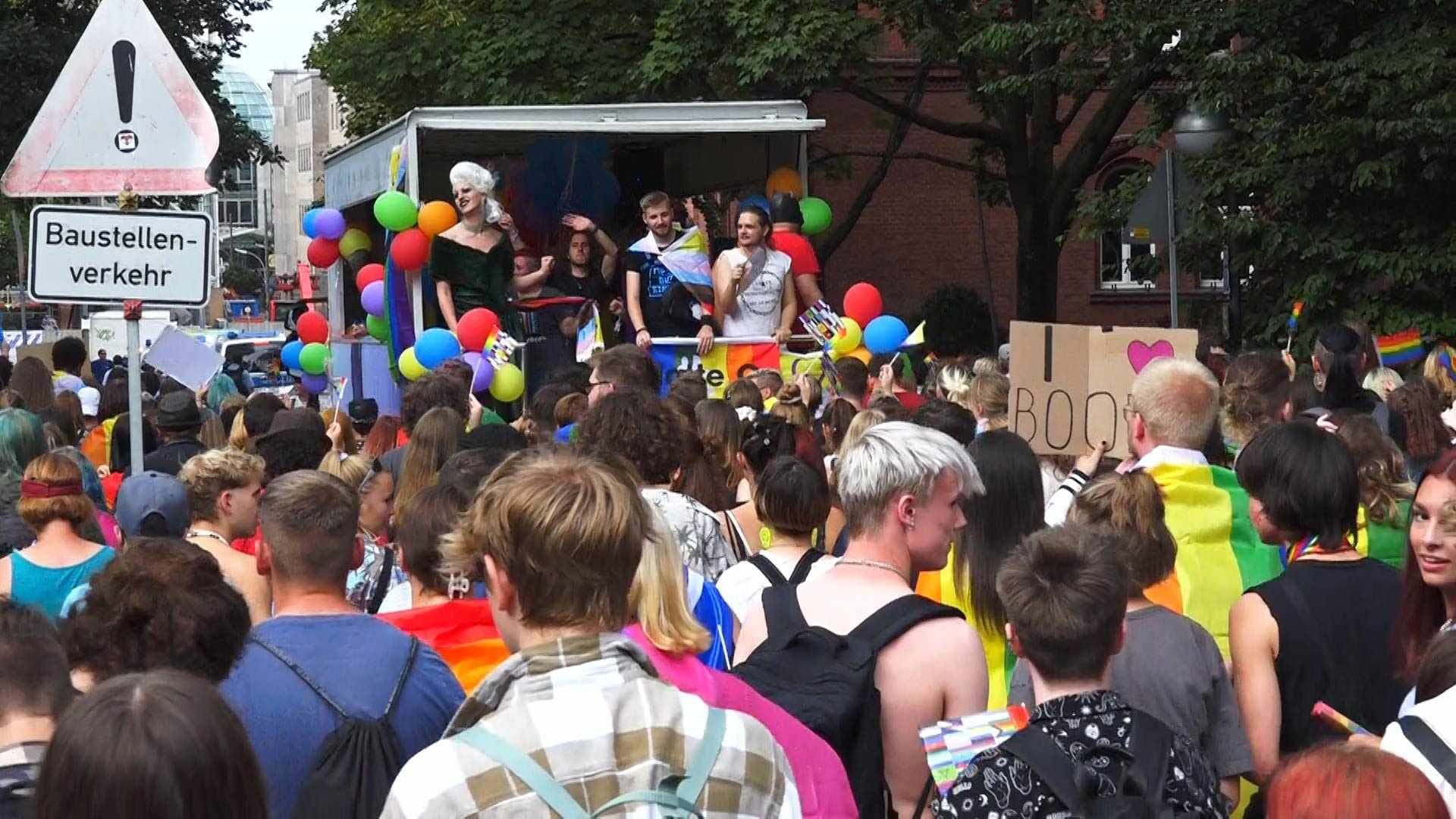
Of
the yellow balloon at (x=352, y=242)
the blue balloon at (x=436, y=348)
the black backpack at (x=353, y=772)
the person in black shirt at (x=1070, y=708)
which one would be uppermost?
the yellow balloon at (x=352, y=242)

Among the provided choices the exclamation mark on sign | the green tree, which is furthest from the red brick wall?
the exclamation mark on sign

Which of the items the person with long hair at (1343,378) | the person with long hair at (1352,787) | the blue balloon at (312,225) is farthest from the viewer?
the blue balloon at (312,225)

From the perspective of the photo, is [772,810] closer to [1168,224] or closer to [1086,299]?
[1168,224]

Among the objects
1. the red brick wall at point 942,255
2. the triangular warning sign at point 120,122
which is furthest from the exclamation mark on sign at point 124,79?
the red brick wall at point 942,255

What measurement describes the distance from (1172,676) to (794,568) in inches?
46.6

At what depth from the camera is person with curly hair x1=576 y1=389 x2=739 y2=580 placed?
5.57 m

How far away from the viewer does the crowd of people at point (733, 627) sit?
270 cm

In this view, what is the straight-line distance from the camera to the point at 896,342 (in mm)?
12648

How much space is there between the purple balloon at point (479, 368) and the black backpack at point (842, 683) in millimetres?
8507

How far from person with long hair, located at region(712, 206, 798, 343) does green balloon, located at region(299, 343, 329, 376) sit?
5052 millimetres

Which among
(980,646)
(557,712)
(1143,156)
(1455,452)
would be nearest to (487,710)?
(557,712)

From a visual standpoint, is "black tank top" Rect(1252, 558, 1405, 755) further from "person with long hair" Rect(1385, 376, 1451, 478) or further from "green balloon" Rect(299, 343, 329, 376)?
"green balloon" Rect(299, 343, 329, 376)

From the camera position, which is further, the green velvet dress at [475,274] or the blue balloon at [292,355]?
the blue balloon at [292,355]

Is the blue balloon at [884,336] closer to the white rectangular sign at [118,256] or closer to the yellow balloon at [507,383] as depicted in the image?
the yellow balloon at [507,383]
